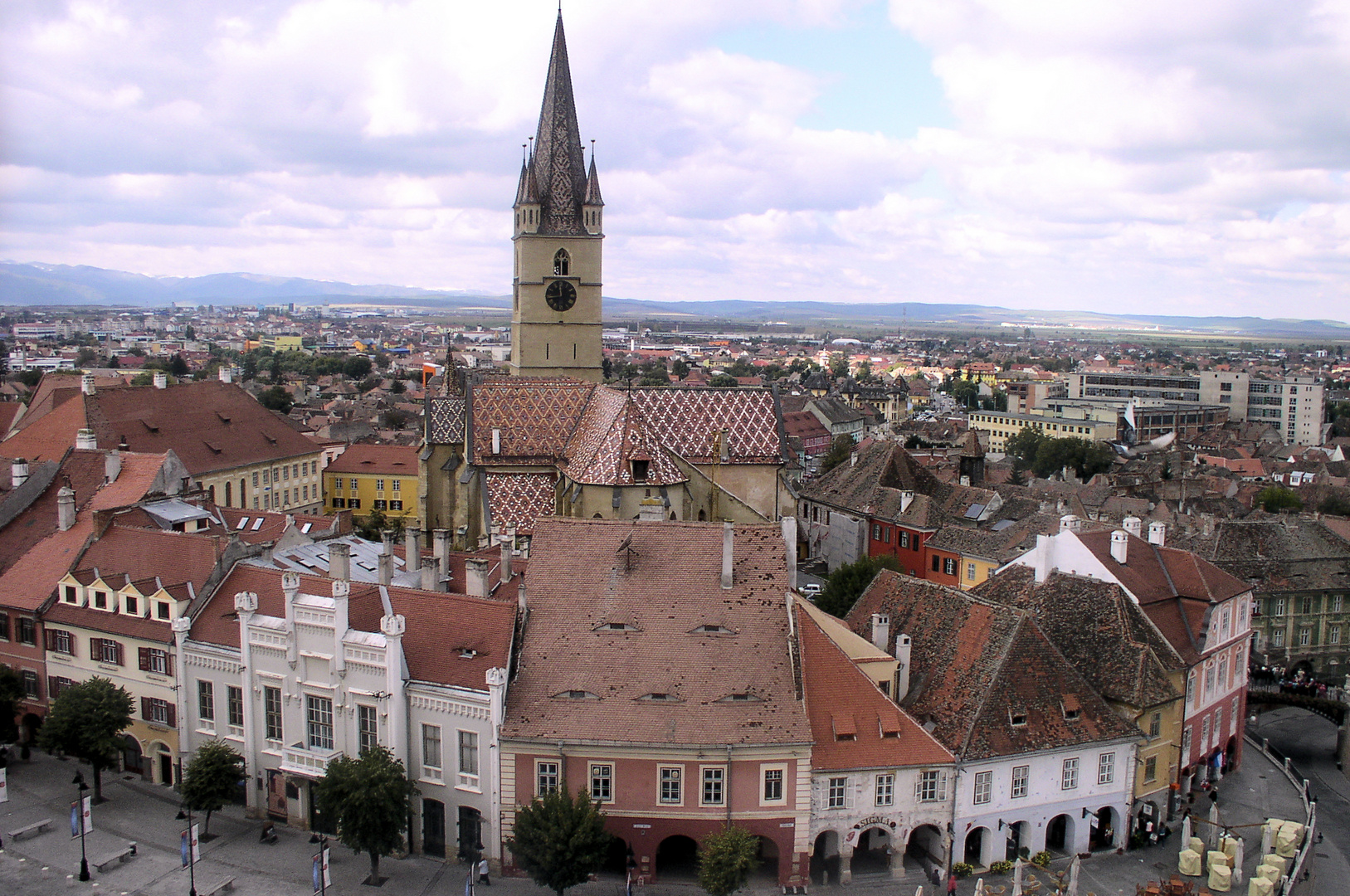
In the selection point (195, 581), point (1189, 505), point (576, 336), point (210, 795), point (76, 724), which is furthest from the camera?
point (1189, 505)

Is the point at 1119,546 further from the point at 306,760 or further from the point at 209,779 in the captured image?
the point at 209,779

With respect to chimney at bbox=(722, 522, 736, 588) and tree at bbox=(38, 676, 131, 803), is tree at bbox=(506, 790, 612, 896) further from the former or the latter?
tree at bbox=(38, 676, 131, 803)

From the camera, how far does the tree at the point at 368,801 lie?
1286 inches

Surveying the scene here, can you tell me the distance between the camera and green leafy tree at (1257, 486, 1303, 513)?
94.9 metres

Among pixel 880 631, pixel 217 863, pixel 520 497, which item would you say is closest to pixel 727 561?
pixel 880 631

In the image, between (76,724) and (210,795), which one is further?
(76,724)

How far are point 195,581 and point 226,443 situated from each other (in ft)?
133

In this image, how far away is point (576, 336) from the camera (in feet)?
220

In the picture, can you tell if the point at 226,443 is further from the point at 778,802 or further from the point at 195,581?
the point at 778,802

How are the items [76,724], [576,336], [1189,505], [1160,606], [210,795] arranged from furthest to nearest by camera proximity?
[1189,505]
[576,336]
[1160,606]
[76,724]
[210,795]

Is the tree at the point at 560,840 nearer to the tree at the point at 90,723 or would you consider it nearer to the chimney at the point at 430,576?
the chimney at the point at 430,576

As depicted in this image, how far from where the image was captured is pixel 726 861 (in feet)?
103

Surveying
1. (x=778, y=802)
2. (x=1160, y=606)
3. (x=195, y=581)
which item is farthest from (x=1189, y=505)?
(x=195, y=581)

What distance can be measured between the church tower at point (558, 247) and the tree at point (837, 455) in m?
54.0
